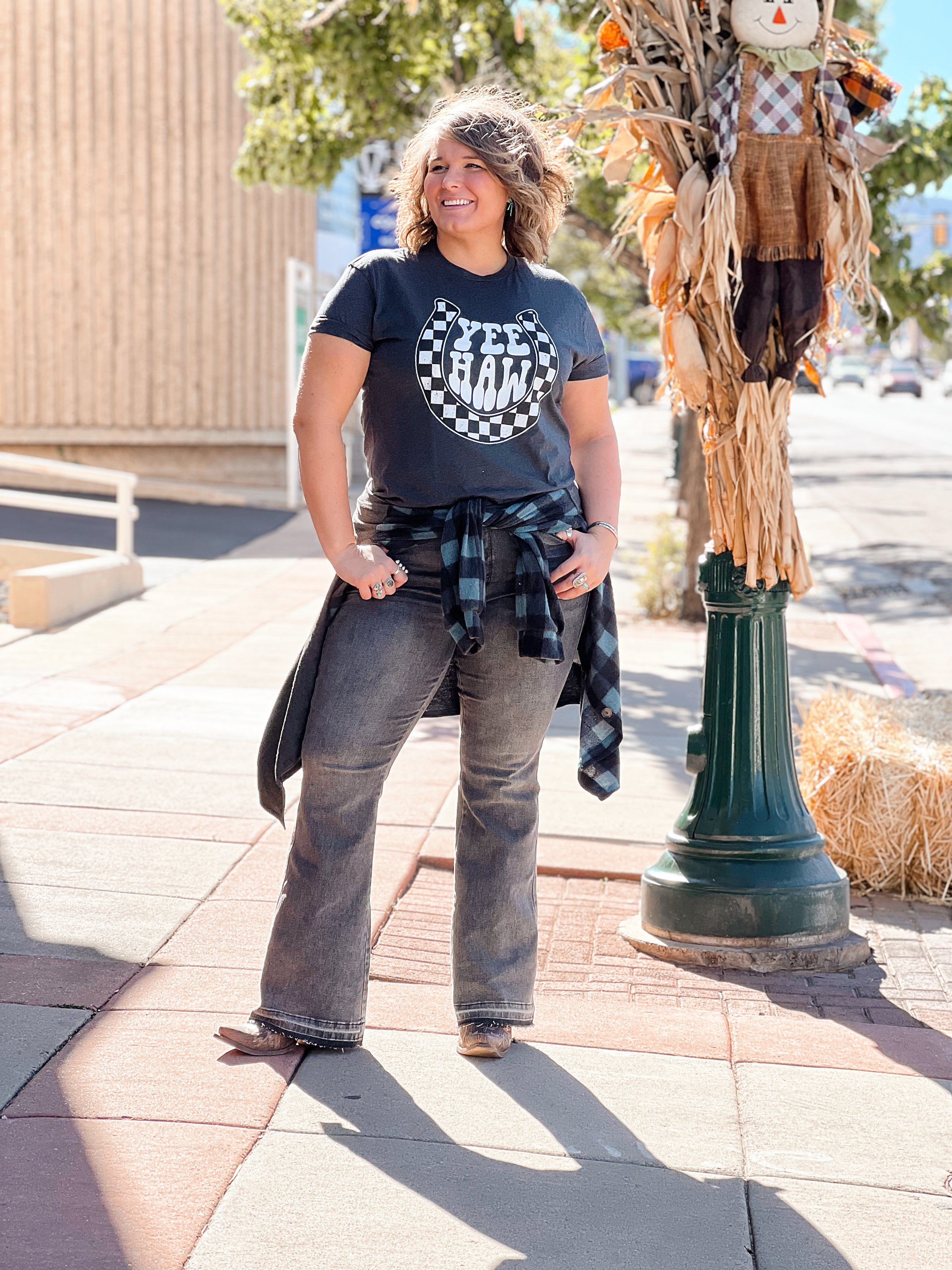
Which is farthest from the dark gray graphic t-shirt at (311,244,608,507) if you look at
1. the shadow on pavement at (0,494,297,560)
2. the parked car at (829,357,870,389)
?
the parked car at (829,357,870,389)

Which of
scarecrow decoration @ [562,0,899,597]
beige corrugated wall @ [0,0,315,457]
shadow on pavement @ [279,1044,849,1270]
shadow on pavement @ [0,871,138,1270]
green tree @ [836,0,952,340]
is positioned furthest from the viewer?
beige corrugated wall @ [0,0,315,457]

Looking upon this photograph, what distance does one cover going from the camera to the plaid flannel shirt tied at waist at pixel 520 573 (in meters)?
2.86

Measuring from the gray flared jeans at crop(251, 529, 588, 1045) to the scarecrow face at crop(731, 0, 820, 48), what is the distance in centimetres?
165

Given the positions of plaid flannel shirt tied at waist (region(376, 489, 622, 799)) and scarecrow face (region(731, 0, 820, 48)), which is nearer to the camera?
plaid flannel shirt tied at waist (region(376, 489, 622, 799))

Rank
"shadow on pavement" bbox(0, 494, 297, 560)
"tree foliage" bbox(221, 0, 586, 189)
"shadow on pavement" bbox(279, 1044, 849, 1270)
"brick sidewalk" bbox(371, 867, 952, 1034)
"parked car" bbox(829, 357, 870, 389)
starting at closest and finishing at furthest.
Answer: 1. "shadow on pavement" bbox(279, 1044, 849, 1270)
2. "brick sidewalk" bbox(371, 867, 952, 1034)
3. "tree foliage" bbox(221, 0, 586, 189)
4. "shadow on pavement" bbox(0, 494, 297, 560)
5. "parked car" bbox(829, 357, 870, 389)

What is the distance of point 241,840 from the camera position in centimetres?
469

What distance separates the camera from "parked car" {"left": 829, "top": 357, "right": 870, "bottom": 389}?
9119 cm

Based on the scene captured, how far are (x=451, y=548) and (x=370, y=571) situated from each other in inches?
6.3

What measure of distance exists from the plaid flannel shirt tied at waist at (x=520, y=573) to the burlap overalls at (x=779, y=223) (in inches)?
45.8

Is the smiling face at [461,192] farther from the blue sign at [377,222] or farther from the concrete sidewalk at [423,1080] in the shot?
the blue sign at [377,222]

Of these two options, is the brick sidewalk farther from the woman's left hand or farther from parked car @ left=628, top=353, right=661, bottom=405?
parked car @ left=628, top=353, right=661, bottom=405

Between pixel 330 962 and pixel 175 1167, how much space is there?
22.2 inches

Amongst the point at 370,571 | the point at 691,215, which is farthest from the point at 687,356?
the point at 370,571

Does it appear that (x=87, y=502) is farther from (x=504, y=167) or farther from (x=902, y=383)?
(x=902, y=383)
